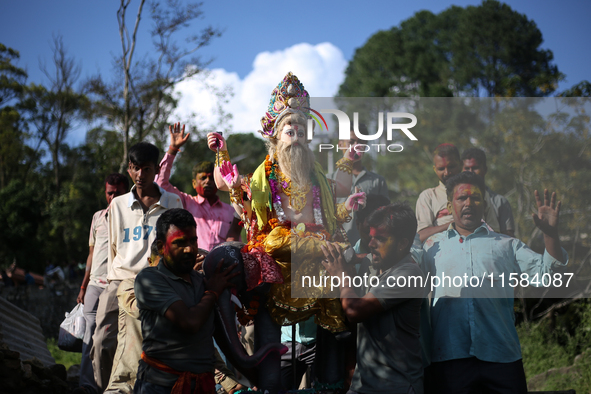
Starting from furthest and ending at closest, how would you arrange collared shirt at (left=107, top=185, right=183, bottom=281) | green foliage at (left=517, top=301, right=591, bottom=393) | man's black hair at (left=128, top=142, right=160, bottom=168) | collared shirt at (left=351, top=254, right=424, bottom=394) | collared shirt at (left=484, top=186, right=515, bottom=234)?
1. green foliage at (left=517, top=301, right=591, bottom=393)
2. man's black hair at (left=128, top=142, right=160, bottom=168)
3. collared shirt at (left=107, top=185, right=183, bottom=281)
4. collared shirt at (left=484, top=186, right=515, bottom=234)
5. collared shirt at (left=351, top=254, right=424, bottom=394)

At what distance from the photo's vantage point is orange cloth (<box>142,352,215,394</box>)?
3328mm

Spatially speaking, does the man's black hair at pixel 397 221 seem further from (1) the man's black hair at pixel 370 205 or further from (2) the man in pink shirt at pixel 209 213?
(2) the man in pink shirt at pixel 209 213

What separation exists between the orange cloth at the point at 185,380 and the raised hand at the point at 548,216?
88.5 inches

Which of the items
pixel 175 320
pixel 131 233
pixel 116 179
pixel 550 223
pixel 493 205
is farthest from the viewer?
pixel 116 179

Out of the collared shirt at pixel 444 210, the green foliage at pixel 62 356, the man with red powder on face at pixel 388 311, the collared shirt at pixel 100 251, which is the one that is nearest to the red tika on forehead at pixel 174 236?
the man with red powder on face at pixel 388 311

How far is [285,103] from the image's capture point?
4.27 metres

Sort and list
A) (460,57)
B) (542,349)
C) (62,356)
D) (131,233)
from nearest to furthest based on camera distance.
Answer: (131,233) < (542,349) < (62,356) < (460,57)

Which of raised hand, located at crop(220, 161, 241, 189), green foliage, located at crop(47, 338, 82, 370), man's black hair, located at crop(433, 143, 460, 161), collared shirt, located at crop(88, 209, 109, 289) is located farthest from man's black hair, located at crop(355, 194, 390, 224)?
green foliage, located at crop(47, 338, 82, 370)

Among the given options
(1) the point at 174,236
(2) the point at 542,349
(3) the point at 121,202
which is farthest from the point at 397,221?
(2) the point at 542,349

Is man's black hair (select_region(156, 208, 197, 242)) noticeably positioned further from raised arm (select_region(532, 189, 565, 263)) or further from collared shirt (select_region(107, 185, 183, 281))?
raised arm (select_region(532, 189, 565, 263))

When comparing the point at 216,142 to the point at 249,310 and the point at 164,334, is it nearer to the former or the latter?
the point at 249,310

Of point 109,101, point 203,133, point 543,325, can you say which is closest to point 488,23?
point 203,133

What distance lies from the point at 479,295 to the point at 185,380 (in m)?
1.90

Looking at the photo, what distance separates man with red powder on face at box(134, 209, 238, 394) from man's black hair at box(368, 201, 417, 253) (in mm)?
1126
